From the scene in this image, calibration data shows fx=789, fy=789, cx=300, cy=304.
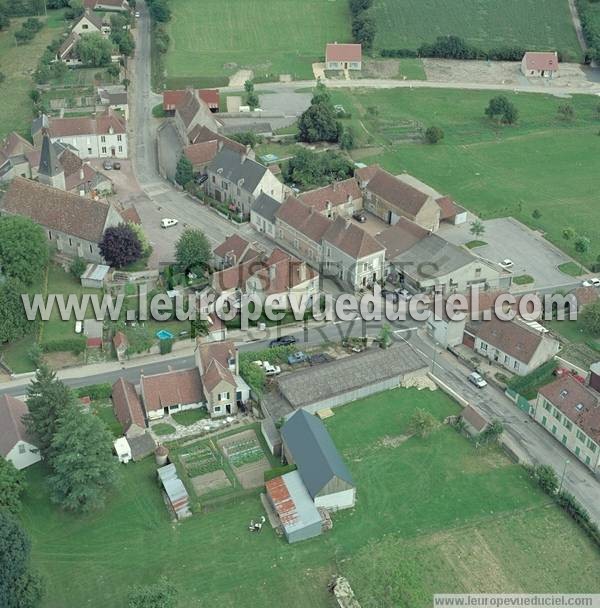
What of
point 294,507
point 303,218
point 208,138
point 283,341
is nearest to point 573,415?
point 294,507

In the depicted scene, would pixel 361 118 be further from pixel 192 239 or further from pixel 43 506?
pixel 43 506

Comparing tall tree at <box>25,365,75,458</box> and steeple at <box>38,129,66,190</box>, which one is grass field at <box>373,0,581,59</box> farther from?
tall tree at <box>25,365,75,458</box>

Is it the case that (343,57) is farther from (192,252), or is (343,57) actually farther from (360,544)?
(360,544)

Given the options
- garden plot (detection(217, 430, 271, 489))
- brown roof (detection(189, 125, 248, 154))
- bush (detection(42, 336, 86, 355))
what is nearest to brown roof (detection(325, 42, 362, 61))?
brown roof (detection(189, 125, 248, 154))

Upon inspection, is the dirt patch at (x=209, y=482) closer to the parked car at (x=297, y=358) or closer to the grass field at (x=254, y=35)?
the parked car at (x=297, y=358)

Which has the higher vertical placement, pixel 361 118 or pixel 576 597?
pixel 361 118

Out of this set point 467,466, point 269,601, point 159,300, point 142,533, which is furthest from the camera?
point 159,300

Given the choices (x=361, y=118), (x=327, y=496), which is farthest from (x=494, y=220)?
(x=327, y=496)
